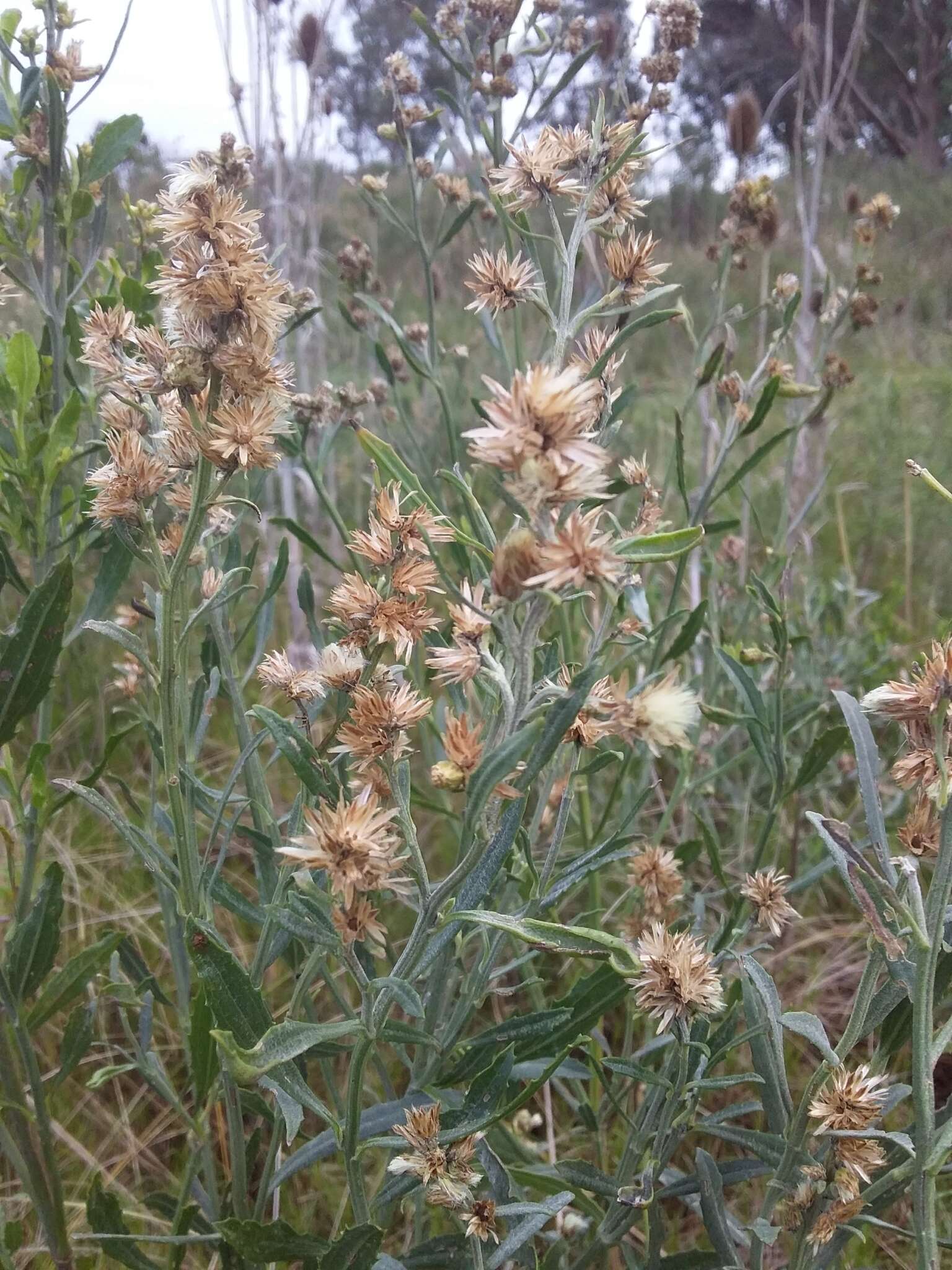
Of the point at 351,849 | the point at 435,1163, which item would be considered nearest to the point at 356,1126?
the point at 435,1163

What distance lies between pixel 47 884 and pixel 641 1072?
24.6 inches

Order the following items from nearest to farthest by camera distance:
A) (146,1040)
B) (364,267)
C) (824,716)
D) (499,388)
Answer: (499,388) → (146,1040) → (364,267) → (824,716)

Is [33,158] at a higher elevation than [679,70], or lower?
lower

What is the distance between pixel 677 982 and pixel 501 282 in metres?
0.58

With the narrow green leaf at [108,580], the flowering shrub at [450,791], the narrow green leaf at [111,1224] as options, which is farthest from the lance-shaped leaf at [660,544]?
the narrow green leaf at [111,1224]

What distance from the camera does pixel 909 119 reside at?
709 centimetres

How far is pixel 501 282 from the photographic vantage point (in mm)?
797

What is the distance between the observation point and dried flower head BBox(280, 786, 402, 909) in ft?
1.99

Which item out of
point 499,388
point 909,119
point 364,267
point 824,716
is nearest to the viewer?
point 499,388

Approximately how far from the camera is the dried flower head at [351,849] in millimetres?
607

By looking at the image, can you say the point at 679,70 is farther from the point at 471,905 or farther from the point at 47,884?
the point at 47,884

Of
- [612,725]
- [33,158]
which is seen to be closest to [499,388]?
[612,725]

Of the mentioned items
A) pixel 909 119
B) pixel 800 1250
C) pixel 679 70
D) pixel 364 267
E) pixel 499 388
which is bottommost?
pixel 800 1250

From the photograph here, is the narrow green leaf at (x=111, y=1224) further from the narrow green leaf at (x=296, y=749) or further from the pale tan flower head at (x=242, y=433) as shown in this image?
the pale tan flower head at (x=242, y=433)
